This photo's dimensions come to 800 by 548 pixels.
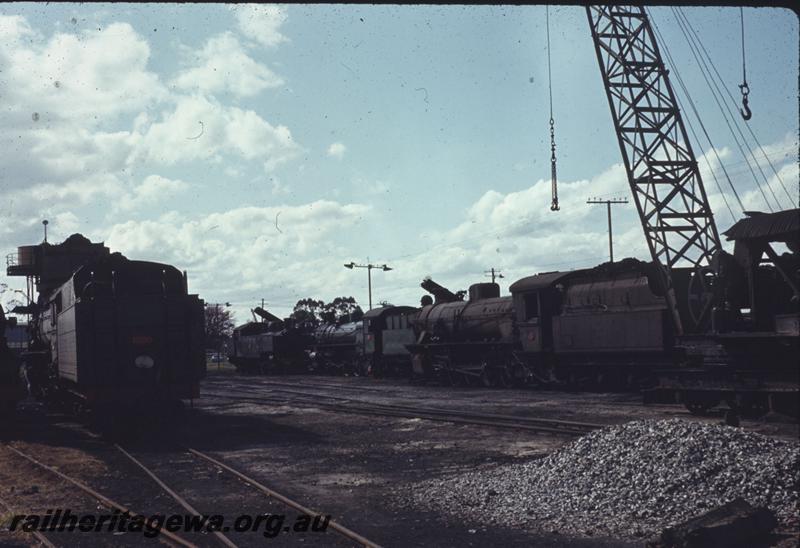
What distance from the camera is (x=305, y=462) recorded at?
12.5 meters

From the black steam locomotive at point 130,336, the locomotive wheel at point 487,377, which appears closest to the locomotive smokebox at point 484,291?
the locomotive wheel at point 487,377

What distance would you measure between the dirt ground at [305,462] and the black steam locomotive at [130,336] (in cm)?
101

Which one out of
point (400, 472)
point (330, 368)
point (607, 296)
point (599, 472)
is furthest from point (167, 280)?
point (330, 368)

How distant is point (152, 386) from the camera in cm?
1566

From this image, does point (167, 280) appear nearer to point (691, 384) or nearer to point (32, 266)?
point (691, 384)

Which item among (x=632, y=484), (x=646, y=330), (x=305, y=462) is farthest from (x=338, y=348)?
(x=632, y=484)

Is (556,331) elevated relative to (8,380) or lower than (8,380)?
elevated

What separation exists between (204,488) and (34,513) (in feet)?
6.87

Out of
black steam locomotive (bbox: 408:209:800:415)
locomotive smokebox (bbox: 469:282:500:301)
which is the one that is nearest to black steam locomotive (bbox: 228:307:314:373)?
black steam locomotive (bbox: 408:209:800:415)

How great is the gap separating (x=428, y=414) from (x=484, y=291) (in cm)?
1270

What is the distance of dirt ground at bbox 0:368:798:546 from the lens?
7996 millimetres

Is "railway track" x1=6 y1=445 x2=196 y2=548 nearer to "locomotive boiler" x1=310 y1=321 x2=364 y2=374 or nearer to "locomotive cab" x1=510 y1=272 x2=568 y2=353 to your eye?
"locomotive cab" x1=510 y1=272 x2=568 y2=353

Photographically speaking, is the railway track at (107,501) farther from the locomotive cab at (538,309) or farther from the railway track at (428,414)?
the locomotive cab at (538,309)

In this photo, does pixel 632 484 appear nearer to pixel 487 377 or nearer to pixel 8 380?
pixel 8 380
